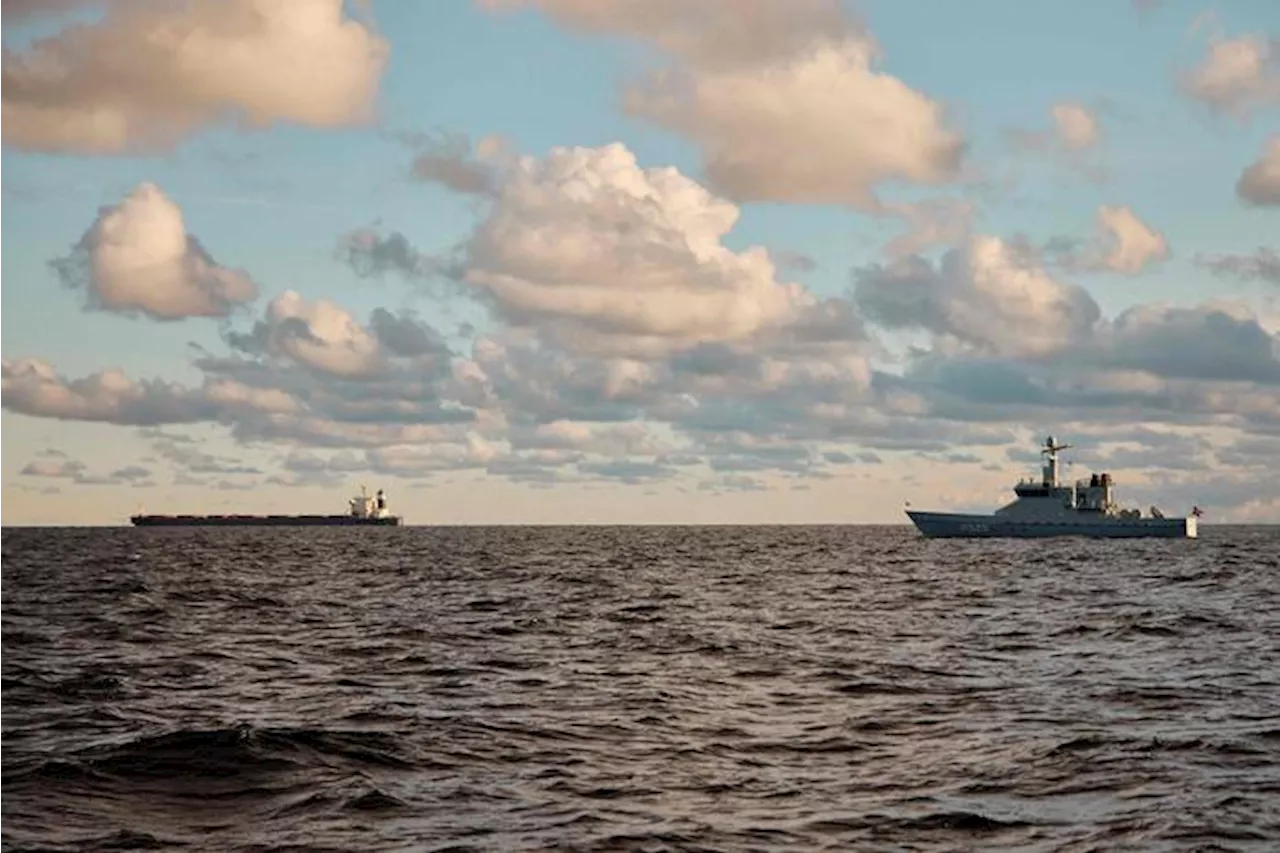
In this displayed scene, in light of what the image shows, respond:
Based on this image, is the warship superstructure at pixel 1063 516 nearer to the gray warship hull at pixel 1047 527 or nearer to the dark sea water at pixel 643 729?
the gray warship hull at pixel 1047 527

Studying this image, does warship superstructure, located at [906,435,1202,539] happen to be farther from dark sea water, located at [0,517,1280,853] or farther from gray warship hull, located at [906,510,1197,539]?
dark sea water, located at [0,517,1280,853]

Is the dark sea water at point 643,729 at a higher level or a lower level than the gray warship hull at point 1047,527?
lower

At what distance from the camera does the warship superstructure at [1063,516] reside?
167m

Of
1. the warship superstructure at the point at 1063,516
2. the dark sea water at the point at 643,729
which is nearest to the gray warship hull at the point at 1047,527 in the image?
the warship superstructure at the point at 1063,516

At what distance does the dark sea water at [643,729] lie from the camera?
1683cm

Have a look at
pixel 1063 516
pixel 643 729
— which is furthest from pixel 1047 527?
pixel 643 729

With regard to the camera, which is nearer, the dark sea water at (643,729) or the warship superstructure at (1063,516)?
the dark sea water at (643,729)

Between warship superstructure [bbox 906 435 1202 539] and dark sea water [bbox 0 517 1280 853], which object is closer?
dark sea water [bbox 0 517 1280 853]

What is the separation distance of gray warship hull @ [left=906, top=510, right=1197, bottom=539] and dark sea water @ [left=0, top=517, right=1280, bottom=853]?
380ft

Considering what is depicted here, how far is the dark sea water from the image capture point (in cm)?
1683

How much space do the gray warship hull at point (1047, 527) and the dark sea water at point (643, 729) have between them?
380 feet

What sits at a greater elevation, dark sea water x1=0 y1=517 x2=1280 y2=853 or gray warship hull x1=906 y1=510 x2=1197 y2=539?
gray warship hull x1=906 y1=510 x2=1197 y2=539

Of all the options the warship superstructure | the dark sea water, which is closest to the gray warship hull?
the warship superstructure

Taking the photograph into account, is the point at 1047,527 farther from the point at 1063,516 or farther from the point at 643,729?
the point at 643,729
